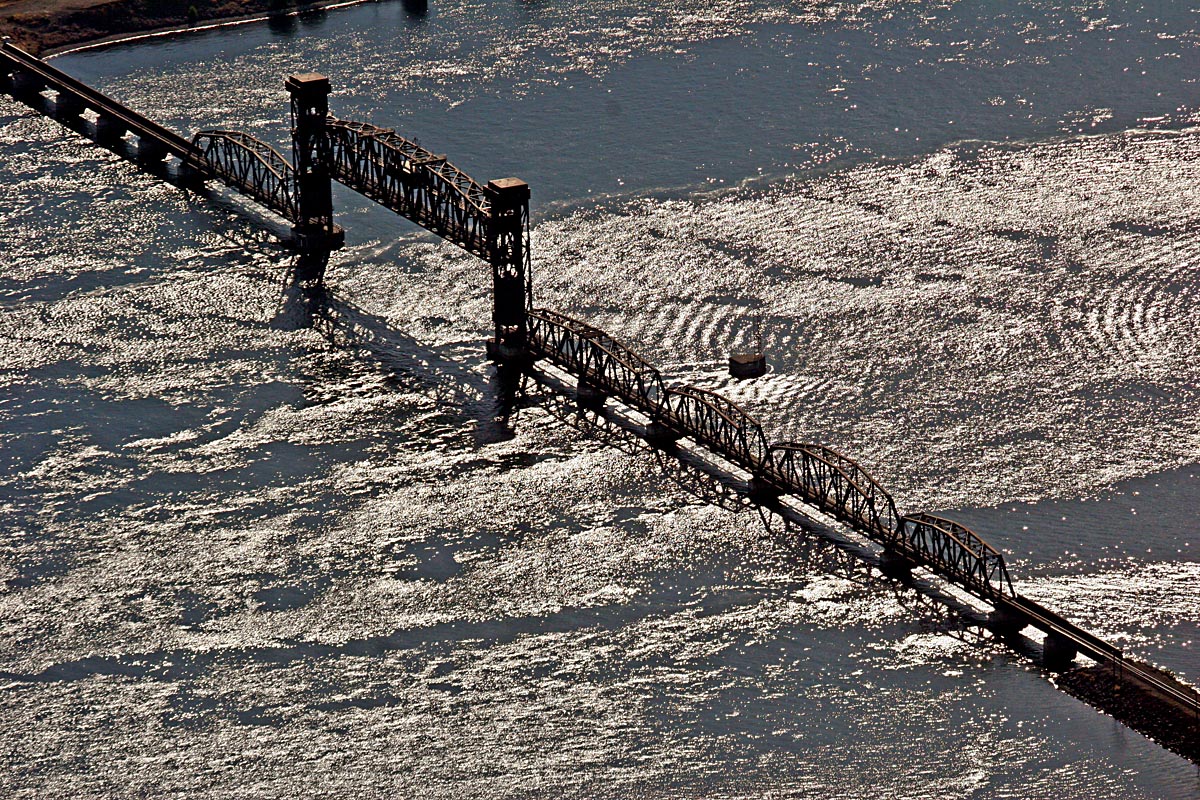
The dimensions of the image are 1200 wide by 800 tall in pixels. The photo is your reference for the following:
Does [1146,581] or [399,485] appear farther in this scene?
[399,485]

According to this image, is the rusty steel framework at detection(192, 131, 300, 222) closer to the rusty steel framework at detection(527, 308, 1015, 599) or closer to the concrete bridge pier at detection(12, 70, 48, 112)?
the concrete bridge pier at detection(12, 70, 48, 112)

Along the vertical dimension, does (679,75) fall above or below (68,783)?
above

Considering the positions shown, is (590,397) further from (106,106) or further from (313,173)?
(106,106)

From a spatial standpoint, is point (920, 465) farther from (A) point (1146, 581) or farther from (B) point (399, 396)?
(B) point (399, 396)

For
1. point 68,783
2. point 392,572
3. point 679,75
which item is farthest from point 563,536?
point 679,75

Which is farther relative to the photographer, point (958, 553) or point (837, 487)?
point (837, 487)

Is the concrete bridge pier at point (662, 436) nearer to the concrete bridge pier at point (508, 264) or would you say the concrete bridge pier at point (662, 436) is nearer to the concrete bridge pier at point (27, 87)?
the concrete bridge pier at point (508, 264)

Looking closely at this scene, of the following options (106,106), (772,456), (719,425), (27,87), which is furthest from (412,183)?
(27,87)

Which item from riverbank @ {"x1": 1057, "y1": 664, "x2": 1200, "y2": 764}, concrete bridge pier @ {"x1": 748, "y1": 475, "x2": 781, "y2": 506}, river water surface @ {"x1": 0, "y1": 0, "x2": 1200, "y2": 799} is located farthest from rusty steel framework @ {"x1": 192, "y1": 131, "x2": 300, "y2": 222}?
riverbank @ {"x1": 1057, "y1": 664, "x2": 1200, "y2": 764}
